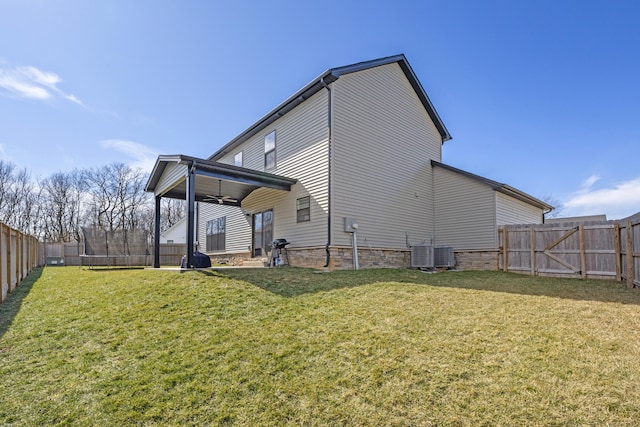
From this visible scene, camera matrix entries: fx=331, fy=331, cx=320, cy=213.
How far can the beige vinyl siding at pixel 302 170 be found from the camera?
10.1 m

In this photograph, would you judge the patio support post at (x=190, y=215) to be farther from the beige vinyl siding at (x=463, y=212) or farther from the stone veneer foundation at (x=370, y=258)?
the beige vinyl siding at (x=463, y=212)

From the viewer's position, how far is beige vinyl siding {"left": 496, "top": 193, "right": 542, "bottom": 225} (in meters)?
11.6

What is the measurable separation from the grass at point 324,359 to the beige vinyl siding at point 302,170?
421 centimetres

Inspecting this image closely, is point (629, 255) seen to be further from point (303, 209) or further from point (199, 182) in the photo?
point (199, 182)

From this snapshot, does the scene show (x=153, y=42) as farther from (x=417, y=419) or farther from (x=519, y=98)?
(x=519, y=98)

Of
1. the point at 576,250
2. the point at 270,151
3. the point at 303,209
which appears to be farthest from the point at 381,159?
the point at 576,250

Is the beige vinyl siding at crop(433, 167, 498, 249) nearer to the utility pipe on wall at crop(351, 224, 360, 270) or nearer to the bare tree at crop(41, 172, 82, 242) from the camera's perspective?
the utility pipe on wall at crop(351, 224, 360, 270)

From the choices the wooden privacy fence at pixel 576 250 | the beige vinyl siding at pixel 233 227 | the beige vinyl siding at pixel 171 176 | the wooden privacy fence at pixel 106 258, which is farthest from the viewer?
the wooden privacy fence at pixel 106 258

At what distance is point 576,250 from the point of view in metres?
9.09

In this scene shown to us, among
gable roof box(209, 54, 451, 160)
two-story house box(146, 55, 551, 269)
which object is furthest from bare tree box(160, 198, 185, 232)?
two-story house box(146, 55, 551, 269)

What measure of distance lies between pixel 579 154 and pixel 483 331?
18327 millimetres

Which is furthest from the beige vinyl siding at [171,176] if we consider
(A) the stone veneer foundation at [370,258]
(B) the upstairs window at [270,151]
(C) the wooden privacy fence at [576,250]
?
(C) the wooden privacy fence at [576,250]

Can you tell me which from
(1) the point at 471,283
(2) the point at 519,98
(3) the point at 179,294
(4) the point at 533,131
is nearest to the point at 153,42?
(3) the point at 179,294

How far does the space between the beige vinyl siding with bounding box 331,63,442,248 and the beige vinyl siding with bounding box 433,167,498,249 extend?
1.28ft
